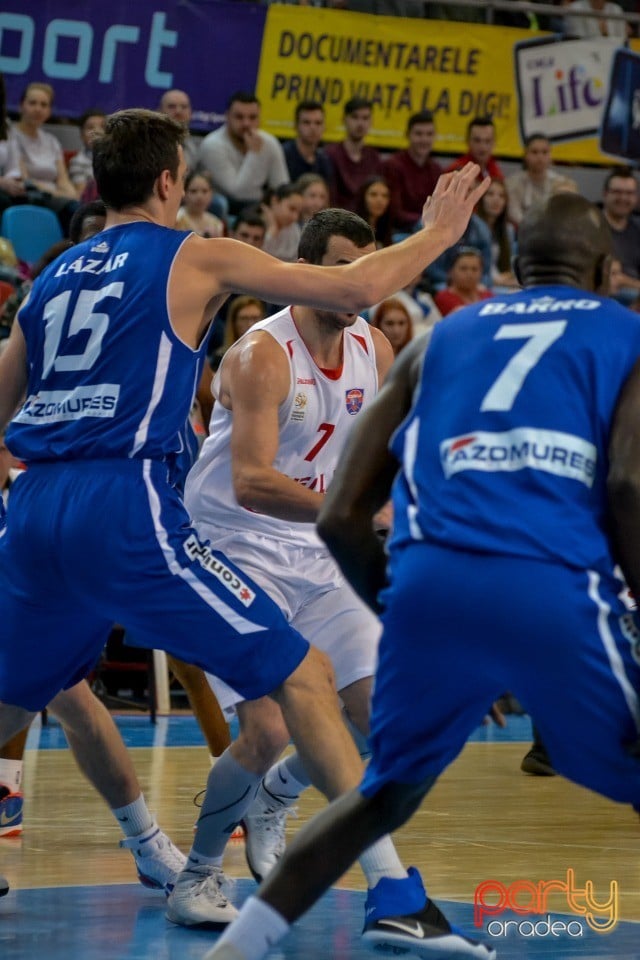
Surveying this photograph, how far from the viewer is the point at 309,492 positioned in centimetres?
494

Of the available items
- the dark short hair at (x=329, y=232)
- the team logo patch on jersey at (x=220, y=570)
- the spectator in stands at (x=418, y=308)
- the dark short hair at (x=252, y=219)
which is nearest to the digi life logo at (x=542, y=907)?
the team logo patch on jersey at (x=220, y=570)

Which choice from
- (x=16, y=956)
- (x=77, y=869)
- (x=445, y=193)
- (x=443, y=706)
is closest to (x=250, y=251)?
(x=445, y=193)

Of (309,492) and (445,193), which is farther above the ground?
(445,193)

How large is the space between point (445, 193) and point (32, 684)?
182cm

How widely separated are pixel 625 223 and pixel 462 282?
10.0ft

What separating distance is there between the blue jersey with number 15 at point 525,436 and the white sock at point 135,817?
2.07 m

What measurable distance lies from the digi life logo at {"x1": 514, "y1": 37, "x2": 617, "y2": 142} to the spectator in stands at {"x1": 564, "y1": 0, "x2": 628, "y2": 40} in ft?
0.69

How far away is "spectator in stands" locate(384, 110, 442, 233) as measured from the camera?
49.1 feet

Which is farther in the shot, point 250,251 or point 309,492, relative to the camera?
point 309,492

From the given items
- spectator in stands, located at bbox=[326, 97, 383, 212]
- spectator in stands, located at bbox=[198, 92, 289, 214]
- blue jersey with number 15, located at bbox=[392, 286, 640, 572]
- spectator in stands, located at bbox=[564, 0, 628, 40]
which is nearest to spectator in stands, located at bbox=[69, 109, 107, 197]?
spectator in stands, located at bbox=[198, 92, 289, 214]

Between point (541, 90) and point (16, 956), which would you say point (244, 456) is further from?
point (541, 90)

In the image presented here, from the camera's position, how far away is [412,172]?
49.8ft

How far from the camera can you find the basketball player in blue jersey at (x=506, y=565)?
3.23 meters

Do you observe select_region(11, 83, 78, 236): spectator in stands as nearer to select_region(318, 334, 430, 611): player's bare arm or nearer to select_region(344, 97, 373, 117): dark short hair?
select_region(344, 97, 373, 117): dark short hair
